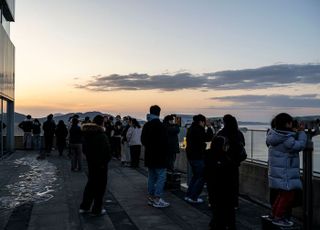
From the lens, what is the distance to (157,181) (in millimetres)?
8344

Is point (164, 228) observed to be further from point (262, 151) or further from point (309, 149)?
point (262, 151)

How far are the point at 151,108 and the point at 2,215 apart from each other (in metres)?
3.34

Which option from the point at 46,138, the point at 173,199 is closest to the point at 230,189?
the point at 173,199

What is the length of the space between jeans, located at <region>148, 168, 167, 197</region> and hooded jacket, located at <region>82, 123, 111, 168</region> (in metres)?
1.15

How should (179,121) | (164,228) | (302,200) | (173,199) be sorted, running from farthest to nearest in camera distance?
(179,121), (173,199), (164,228), (302,200)

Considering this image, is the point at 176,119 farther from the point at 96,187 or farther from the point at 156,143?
the point at 96,187

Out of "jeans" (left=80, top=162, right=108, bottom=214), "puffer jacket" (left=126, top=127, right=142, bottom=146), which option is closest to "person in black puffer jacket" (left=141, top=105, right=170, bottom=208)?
"jeans" (left=80, top=162, right=108, bottom=214)

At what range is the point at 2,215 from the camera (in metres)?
7.74

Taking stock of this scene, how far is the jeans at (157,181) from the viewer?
833 centimetres

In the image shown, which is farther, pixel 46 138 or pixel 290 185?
pixel 46 138

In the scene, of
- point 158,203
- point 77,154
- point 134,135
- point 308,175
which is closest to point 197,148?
point 158,203

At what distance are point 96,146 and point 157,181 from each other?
1457 millimetres

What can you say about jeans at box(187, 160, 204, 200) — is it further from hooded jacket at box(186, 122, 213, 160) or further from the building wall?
the building wall

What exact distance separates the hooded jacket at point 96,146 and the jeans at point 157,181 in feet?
3.78
